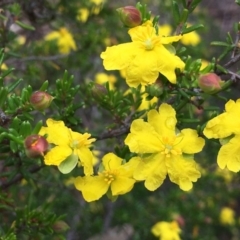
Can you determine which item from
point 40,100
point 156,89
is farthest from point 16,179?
point 156,89

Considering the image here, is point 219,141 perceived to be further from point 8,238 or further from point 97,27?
point 97,27

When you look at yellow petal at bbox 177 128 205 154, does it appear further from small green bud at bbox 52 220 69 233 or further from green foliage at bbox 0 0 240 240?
small green bud at bbox 52 220 69 233

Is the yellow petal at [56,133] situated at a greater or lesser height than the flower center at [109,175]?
greater

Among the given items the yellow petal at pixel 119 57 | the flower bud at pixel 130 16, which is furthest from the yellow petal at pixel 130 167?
the flower bud at pixel 130 16

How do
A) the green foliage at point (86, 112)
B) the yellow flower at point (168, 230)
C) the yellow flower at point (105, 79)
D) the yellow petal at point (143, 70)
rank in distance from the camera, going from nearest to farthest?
the yellow petal at point (143, 70) → the green foliage at point (86, 112) → the yellow flower at point (168, 230) → the yellow flower at point (105, 79)

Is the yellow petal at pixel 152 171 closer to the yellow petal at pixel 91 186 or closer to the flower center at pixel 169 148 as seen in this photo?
the flower center at pixel 169 148

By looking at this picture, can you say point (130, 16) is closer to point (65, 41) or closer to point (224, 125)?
point (224, 125)

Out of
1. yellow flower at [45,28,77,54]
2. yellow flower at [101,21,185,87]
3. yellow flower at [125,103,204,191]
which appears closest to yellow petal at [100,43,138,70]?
yellow flower at [101,21,185,87]
